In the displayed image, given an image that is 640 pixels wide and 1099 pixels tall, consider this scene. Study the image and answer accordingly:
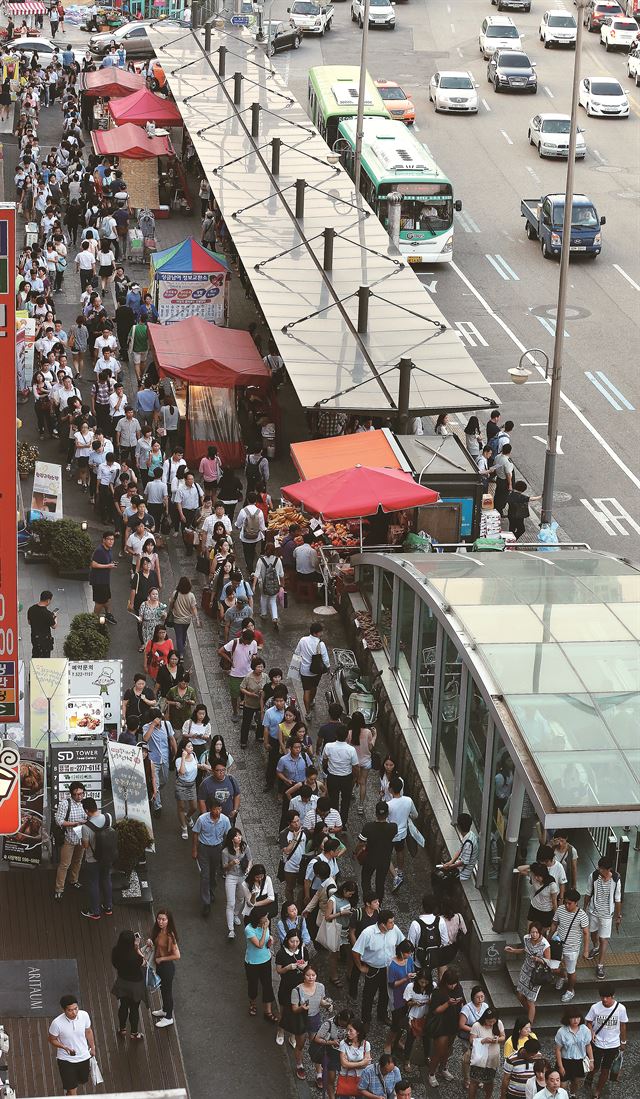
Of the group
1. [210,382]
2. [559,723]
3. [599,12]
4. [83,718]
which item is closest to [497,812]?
[559,723]

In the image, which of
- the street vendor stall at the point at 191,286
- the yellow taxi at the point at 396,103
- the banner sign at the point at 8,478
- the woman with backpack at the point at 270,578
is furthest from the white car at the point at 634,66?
the banner sign at the point at 8,478

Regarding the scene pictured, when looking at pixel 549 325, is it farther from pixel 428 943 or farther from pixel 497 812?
pixel 428 943

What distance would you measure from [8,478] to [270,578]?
1183cm

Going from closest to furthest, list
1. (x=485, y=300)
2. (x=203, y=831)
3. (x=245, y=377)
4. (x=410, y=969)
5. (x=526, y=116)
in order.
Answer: (x=410, y=969), (x=203, y=831), (x=245, y=377), (x=485, y=300), (x=526, y=116)

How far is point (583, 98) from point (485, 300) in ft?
63.0

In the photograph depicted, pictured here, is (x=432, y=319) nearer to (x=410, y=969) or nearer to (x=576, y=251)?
(x=576, y=251)

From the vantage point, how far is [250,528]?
25.8 metres

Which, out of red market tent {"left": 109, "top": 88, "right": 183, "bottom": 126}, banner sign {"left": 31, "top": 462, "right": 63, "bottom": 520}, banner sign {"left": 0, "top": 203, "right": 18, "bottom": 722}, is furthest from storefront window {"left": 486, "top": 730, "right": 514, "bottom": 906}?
red market tent {"left": 109, "top": 88, "right": 183, "bottom": 126}

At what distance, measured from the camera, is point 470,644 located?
18078mm

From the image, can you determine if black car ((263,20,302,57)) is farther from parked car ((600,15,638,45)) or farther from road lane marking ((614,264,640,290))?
road lane marking ((614,264,640,290))

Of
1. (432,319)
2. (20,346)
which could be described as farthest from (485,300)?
(20,346)

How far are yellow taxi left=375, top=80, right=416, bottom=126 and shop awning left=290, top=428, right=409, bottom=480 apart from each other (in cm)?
2777

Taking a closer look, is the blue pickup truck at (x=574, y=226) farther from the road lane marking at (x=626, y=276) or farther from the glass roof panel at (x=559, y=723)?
the glass roof panel at (x=559, y=723)

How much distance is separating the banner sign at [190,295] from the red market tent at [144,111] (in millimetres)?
15256
